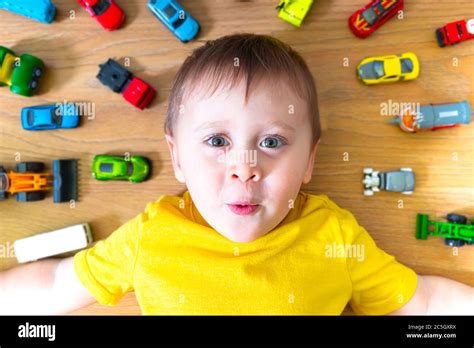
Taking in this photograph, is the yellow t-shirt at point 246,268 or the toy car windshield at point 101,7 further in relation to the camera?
the toy car windshield at point 101,7

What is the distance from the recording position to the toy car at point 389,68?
2.58 feet

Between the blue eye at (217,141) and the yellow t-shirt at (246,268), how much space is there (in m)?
0.17

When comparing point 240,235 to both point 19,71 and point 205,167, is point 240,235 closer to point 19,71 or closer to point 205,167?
point 205,167

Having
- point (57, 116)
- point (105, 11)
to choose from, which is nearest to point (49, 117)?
point (57, 116)

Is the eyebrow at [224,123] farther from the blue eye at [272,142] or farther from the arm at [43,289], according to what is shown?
the arm at [43,289]

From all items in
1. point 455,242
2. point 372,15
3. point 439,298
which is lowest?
point 439,298

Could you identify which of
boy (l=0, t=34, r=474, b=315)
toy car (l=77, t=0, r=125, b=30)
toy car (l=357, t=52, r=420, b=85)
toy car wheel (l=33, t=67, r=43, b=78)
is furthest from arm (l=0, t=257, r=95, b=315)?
toy car (l=357, t=52, r=420, b=85)

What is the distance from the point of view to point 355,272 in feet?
2.30

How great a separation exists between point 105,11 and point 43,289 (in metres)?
0.58

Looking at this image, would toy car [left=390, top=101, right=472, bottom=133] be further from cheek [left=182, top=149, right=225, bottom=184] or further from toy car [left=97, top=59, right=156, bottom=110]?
toy car [left=97, top=59, right=156, bottom=110]

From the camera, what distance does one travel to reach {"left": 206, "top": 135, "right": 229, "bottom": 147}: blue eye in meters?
0.59

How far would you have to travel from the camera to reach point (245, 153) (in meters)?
0.57

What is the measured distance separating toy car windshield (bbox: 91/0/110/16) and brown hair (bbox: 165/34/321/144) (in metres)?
0.27

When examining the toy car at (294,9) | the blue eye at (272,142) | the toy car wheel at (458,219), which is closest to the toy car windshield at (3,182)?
the blue eye at (272,142)
